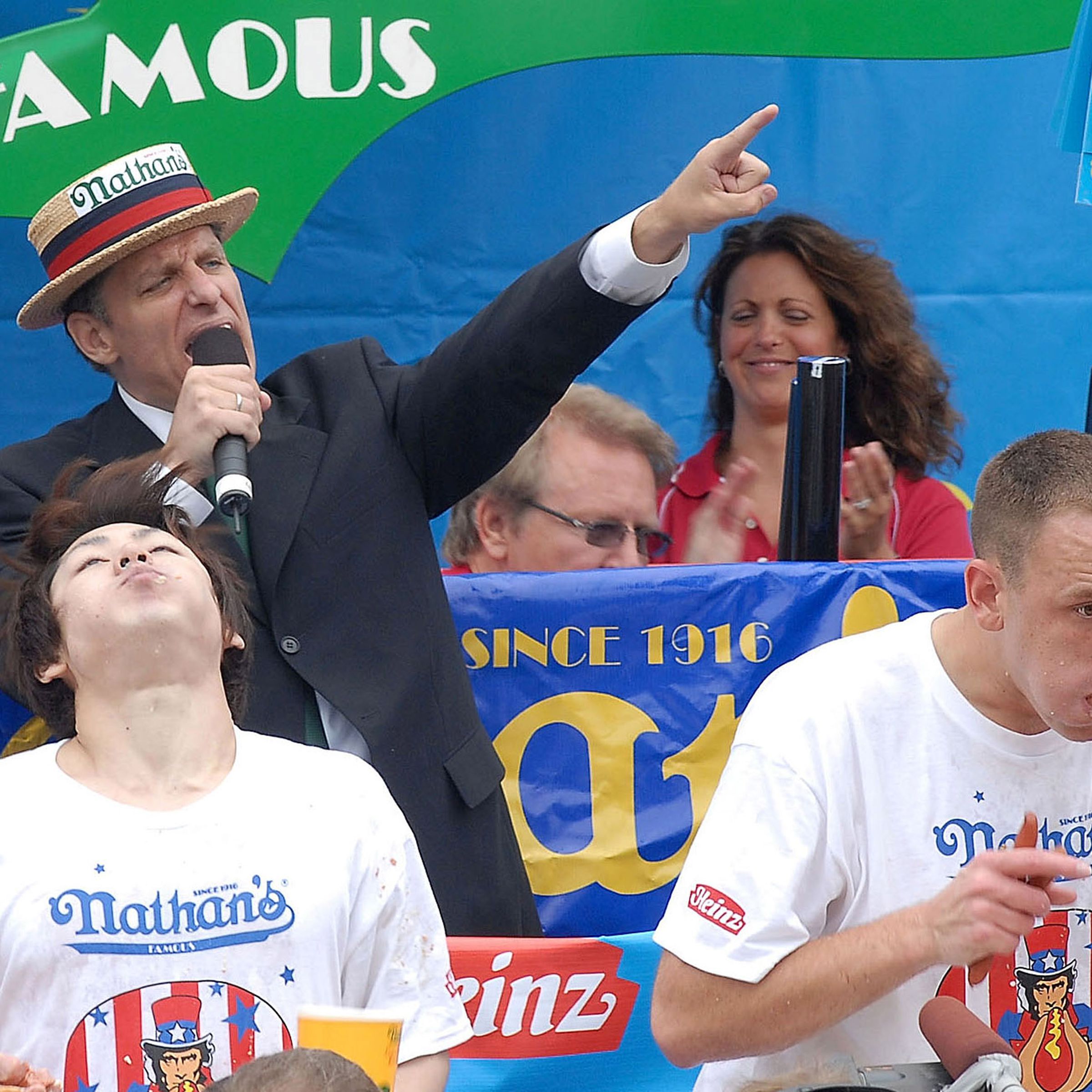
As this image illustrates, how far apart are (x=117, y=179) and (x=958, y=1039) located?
2.12m

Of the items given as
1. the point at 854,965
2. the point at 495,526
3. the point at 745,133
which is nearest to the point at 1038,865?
the point at 854,965

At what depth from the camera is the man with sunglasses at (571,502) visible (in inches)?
135

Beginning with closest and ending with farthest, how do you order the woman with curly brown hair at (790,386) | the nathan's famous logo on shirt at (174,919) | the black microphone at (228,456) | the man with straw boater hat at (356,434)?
the nathan's famous logo on shirt at (174,919), the black microphone at (228,456), the man with straw boater hat at (356,434), the woman with curly brown hair at (790,386)

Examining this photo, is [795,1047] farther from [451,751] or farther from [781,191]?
[781,191]

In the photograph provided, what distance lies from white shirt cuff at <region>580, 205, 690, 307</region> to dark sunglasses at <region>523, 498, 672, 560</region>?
0.74m

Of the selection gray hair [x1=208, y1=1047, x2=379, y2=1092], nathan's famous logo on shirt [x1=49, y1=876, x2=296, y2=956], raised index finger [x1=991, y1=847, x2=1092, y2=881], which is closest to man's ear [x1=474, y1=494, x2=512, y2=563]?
nathan's famous logo on shirt [x1=49, y1=876, x2=296, y2=956]

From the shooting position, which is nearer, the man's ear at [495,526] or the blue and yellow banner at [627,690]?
the blue and yellow banner at [627,690]

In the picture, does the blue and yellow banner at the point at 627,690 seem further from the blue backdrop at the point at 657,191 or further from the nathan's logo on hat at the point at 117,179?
the blue backdrop at the point at 657,191

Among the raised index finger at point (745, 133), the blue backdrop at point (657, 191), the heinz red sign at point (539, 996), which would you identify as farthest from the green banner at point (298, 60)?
the heinz red sign at point (539, 996)

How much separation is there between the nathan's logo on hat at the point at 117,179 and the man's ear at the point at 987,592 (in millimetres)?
1603

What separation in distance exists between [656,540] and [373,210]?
47.9 inches

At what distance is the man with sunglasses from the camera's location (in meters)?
3.44

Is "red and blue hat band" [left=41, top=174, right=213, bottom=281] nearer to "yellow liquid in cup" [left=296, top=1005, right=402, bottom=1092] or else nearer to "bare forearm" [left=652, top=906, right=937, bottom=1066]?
"bare forearm" [left=652, top=906, right=937, bottom=1066]

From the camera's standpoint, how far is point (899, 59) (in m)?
4.16
